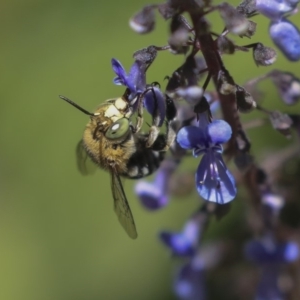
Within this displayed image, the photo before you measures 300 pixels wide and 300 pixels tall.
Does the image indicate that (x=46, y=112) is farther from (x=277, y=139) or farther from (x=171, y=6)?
(x=171, y=6)

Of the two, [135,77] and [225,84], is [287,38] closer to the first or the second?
[225,84]

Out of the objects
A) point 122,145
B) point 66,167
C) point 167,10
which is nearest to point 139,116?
point 122,145

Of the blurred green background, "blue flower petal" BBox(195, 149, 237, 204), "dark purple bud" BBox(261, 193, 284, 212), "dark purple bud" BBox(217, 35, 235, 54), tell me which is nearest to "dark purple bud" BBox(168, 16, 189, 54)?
"dark purple bud" BBox(217, 35, 235, 54)

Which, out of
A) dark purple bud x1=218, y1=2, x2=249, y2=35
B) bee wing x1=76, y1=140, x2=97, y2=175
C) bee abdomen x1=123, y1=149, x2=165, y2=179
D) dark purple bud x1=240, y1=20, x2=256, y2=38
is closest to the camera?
dark purple bud x1=218, y1=2, x2=249, y2=35

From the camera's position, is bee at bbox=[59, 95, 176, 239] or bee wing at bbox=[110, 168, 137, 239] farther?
bee wing at bbox=[110, 168, 137, 239]

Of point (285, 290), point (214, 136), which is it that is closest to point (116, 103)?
point (214, 136)

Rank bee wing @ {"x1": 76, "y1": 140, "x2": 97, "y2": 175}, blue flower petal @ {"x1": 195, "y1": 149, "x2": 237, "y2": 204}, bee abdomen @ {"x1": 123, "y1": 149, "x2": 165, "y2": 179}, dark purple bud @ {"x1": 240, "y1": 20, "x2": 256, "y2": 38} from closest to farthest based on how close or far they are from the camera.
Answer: dark purple bud @ {"x1": 240, "y1": 20, "x2": 256, "y2": 38}
blue flower petal @ {"x1": 195, "y1": 149, "x2": 237, "y2": 204}
bee abdomen @ {"x1": 123, "y1": 149, "x2": 165, "y2": 179}
bee wing @ {"x1": 76, "y1": 140, "x2": 97, "y2": 175}

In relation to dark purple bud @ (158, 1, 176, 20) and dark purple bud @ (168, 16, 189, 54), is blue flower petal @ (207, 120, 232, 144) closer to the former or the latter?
dark purple bud @ (168, 16, 189, 54)
